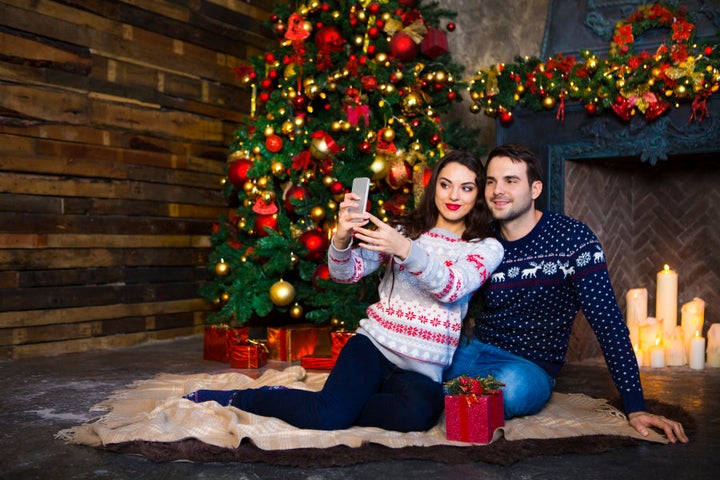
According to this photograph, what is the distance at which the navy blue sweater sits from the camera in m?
2.67

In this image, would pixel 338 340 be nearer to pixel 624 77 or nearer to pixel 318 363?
pixel 318 363

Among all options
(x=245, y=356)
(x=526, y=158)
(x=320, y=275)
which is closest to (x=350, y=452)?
(x=526, y=158)

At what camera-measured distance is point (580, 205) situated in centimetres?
416

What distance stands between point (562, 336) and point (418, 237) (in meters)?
0.68

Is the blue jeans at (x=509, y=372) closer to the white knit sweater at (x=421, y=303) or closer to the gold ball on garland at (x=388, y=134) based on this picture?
the white knit sweater at (x=421, y=303)

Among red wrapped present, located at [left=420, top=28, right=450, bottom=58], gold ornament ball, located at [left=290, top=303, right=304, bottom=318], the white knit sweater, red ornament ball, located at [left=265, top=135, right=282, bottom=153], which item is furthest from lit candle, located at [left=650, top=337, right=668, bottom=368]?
red ornament ball, located at [left=265, top=135, right=282, bottom=153]

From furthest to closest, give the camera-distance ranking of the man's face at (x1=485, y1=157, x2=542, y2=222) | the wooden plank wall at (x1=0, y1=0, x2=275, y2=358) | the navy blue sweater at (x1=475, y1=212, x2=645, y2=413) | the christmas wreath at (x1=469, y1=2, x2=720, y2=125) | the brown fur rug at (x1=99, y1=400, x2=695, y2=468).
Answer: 1. the wooden plank wall at (x1=0, y1=0, x2=275, y2=358)
2. the christmas wreath at (x1=469, y1=2, x2=720, y2=125)
3. the man's face at (x1=485, y1=157, x2=542, y2=222)
4. the navy blue sweater at (x1=475, y1=212, x2=645, y2=413)
5. the brown fur rug at (x1=99, y1=400, x2=695, y2=468)

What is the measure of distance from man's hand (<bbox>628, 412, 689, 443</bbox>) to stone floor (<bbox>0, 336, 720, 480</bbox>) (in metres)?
0.04

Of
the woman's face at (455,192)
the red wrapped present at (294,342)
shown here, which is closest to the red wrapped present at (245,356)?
the red wrapped present at (294,342)

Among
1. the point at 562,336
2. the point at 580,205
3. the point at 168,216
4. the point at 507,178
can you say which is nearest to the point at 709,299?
the point at 580,205

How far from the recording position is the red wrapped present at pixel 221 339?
4098mm

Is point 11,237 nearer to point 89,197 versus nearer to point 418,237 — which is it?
point 89,197

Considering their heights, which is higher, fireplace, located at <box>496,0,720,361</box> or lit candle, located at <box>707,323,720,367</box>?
fireplace, located at <box>496,0,720,361</box>

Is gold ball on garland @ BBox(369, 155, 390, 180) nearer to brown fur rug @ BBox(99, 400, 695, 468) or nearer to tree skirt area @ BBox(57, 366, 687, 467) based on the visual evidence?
tree skirt area @ BBox(57, 366, 687, 467)
